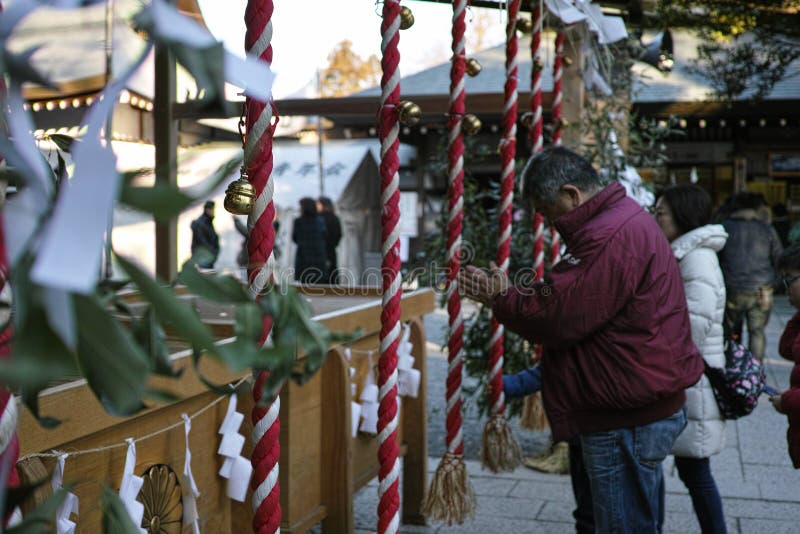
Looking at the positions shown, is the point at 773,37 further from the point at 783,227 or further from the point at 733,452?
the point at 733,452

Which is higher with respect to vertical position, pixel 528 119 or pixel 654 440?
pixel 528 119

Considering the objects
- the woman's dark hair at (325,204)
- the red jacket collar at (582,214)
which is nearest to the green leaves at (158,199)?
the red jacket collar at (582,214)

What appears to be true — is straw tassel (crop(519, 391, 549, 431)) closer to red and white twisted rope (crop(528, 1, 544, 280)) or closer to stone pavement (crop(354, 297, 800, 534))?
stone pavement (crop(354, 297, 800, 534))

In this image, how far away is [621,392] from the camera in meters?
2.87

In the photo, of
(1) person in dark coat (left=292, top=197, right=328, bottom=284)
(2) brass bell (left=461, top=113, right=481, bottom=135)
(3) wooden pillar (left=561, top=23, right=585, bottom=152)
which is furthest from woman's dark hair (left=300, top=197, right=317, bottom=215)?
(2) brass bell (left=461, top=113, right=481, bottom=135)

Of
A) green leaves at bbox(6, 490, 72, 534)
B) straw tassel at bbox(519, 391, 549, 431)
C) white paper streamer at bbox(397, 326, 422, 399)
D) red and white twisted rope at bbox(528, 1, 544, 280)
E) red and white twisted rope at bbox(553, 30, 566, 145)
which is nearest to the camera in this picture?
green leaves at bbox(6, 490, 72, 534)

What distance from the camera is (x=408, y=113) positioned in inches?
101

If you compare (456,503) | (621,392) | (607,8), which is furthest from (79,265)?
(607,8)

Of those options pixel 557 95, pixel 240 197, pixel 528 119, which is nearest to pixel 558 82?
pixel 557 95

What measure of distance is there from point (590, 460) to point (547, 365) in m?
0.33

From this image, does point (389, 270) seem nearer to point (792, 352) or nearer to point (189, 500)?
point (189, 500)

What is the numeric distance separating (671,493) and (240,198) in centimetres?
386

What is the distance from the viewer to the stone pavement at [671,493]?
4.52 m

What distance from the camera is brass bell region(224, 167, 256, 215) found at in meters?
1.99
